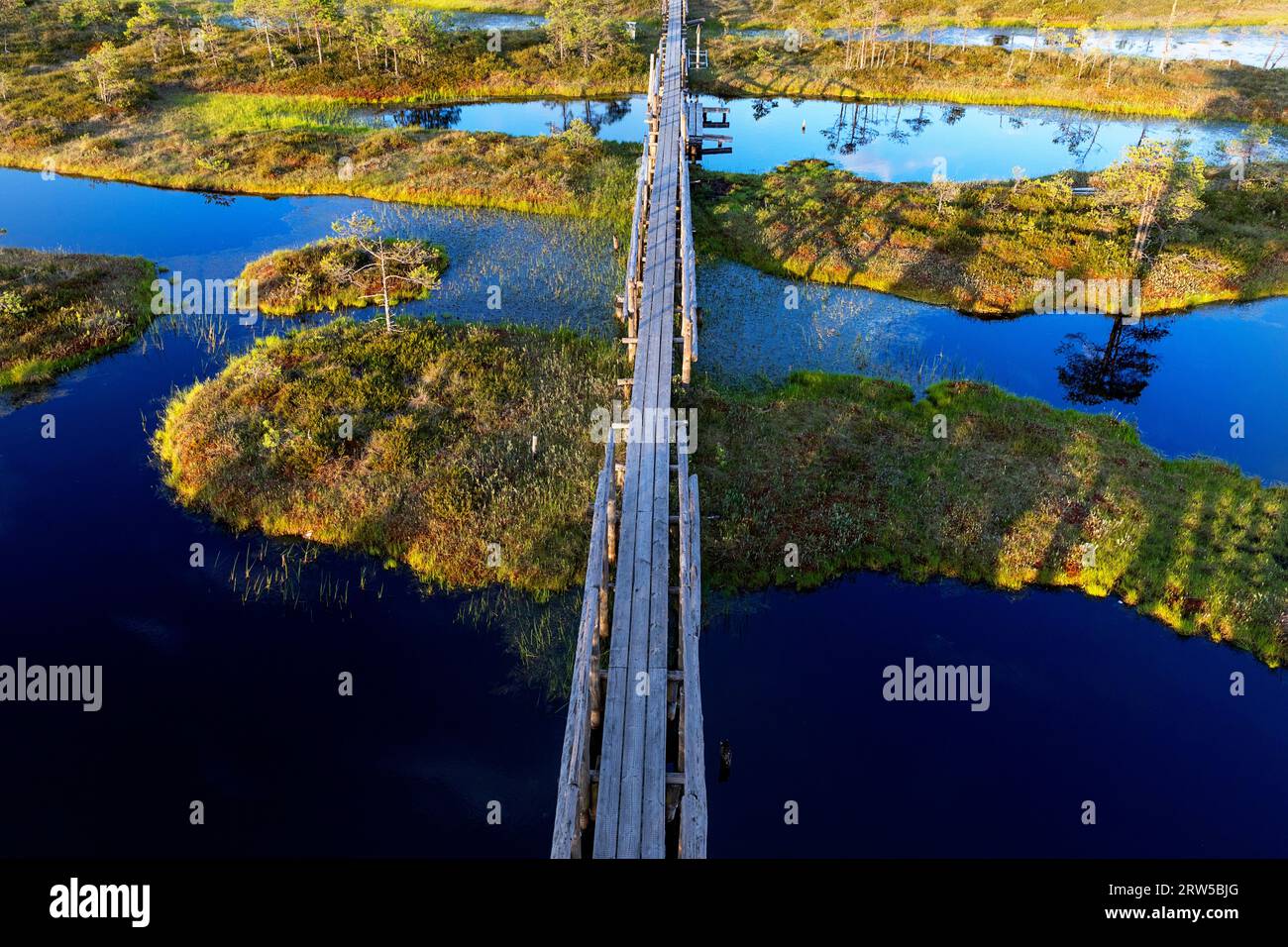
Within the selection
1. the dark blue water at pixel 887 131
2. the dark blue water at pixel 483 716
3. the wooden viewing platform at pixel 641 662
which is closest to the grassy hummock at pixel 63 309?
the dark blue water at pixel 483 716

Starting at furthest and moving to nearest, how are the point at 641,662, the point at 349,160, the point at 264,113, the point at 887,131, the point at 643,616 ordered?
the point at 887,131 → the point at 264,113 → the point at 349,160 → the point at 643,616 → the point at 641,662

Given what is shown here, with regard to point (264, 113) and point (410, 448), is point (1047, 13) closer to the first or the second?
point (264, 113)

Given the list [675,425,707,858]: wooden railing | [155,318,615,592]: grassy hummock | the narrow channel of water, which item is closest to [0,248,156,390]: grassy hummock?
[155,318,615,592]: grassy hummock

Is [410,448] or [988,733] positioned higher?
[410,448]

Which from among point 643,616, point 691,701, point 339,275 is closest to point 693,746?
point 691,701

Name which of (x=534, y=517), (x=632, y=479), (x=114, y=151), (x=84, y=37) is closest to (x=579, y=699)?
(x=632, y=479)

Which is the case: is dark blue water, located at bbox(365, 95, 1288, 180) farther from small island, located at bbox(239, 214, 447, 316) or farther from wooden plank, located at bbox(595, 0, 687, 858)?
wooden plank, located at bbox(595, 0, 687, 858)
